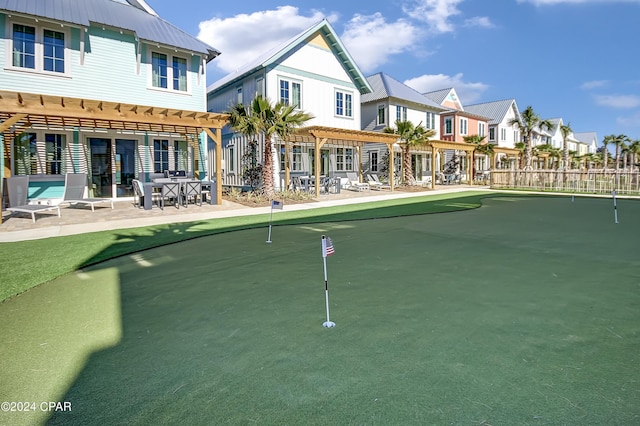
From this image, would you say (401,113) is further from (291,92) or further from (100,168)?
(100,168)

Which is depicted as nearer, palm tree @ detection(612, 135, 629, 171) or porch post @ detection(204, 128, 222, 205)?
porch post @ detection(204, 128, 222, 205)

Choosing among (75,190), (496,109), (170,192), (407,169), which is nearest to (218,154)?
(170,192)

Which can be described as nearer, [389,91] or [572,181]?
[572,181]

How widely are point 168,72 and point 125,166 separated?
4.52m

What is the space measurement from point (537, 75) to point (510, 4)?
853 inches

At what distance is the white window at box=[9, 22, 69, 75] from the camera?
13.2m

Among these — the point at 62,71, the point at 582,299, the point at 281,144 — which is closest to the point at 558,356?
the point at 582,299

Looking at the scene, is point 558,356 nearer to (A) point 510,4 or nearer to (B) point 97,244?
(B) point 97,244

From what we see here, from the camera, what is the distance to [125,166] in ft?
51.9

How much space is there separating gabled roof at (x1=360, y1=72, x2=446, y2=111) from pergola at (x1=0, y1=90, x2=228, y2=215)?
16468 millimetres

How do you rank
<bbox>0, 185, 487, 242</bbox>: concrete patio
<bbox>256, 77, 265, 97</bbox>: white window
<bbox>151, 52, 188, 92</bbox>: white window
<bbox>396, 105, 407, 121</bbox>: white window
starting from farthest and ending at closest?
<bbox>396, 105, 407, 121</bbox>: white window < <bbox>256, 77, 265, 97</bbox>: white window < <bbox>151, 52, 188, 92</bbox>: white window < <bbox>0, 185, 487, 242</bbox>: concrete patio

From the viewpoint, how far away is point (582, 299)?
161 inches

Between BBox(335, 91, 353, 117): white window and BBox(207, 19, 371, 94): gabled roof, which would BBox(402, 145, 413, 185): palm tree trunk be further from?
BBox(207, 19, 371, 94): gabled roof

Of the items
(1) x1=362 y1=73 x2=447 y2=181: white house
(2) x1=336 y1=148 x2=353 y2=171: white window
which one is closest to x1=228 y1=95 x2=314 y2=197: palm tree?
(2) x1=336 y1=148 x2=353 y2=171: white window
